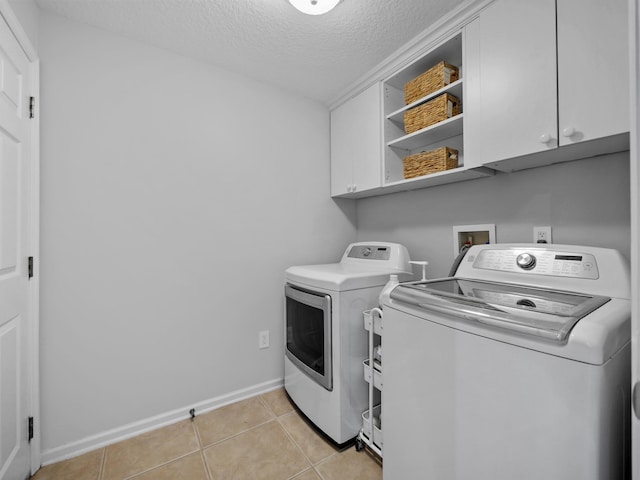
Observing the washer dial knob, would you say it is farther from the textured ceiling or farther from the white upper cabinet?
the textured ceiling

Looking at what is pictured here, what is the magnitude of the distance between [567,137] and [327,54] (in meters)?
1.39

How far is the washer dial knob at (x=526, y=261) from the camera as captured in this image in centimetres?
121

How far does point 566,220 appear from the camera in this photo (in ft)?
4.61

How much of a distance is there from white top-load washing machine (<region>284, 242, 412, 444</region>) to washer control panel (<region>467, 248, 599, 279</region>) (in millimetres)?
538

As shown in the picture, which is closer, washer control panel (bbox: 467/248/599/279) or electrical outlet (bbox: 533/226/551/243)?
washer control panel (bbox: 467/248/599/279)

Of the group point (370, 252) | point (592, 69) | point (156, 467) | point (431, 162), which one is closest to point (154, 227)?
point (156, 467)

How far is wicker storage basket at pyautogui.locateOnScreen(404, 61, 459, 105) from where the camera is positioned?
1614 millimetres

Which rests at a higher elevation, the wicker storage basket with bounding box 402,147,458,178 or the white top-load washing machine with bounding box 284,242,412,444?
the wicker storage basket with bounding box 402,147,458,178

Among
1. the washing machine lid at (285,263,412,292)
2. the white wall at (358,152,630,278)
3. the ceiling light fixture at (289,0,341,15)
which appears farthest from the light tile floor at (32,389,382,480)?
the ceiling light fixture at (289,0,341,15)

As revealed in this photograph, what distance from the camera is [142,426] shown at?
5.55 ft

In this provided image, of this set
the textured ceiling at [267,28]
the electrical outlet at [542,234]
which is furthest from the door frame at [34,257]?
the electrical outlet at [542,234]

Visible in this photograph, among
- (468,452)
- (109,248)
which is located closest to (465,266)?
(468,452)

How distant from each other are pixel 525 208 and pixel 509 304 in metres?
0.91

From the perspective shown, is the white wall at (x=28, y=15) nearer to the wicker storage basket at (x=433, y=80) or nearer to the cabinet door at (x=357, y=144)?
the cabinet door at (x=357, y=144)
